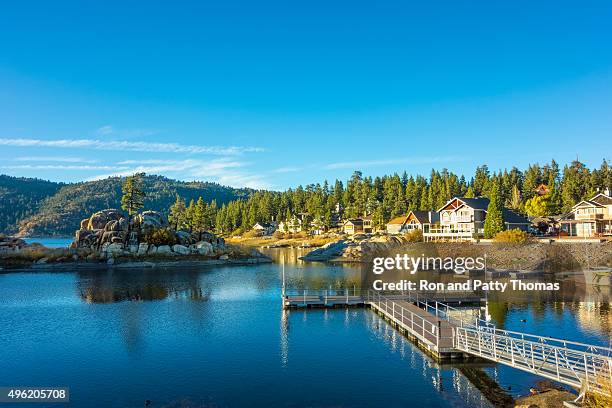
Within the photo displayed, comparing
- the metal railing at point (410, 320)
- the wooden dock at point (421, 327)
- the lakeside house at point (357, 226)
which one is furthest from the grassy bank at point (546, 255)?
the lakeside house at point (357, 226)

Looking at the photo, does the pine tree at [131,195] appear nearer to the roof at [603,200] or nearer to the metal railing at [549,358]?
the metal railing at [549,358]

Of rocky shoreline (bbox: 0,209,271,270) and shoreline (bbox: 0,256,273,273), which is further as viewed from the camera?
rocky shoreline (bbox: 0,209,271,270)

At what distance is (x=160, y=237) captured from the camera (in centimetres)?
9088

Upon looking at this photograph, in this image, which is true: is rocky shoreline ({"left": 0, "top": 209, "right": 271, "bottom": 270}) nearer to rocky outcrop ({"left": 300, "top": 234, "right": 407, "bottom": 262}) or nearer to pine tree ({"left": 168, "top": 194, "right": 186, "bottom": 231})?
rocky outcrop ({"left": 300, "top": 234, "right": 407, "bottom": 262})

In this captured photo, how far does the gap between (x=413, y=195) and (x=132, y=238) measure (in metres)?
82.2

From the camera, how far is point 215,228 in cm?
18625

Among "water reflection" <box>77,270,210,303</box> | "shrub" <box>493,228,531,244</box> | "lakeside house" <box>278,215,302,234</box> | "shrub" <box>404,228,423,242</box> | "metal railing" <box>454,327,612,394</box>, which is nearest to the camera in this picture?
"metal railing" <box>454,327,612,394</box>

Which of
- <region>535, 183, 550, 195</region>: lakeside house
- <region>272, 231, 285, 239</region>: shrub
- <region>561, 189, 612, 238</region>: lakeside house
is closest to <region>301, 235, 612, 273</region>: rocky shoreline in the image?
<region>561, 189, 612, 238</region>: lakeside house

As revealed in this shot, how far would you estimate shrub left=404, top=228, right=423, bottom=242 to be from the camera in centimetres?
9938

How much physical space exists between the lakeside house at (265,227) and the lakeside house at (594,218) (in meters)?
108

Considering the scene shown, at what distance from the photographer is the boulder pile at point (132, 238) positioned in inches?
3418

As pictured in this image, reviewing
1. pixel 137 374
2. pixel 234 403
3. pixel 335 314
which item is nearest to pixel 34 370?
pixel 137 374

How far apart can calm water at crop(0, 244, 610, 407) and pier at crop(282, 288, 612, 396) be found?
4.00ft

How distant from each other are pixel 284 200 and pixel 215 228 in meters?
32.4
